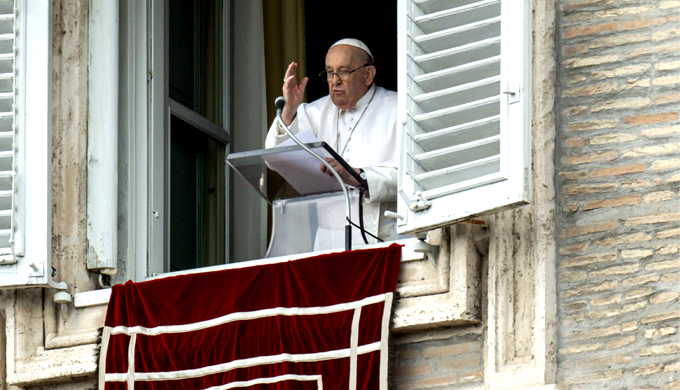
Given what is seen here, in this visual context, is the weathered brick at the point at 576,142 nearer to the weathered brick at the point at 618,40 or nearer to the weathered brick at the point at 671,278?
the weathered brick at the point at 618,40

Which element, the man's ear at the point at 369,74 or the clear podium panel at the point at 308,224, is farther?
the man's ear at the point at 369,74

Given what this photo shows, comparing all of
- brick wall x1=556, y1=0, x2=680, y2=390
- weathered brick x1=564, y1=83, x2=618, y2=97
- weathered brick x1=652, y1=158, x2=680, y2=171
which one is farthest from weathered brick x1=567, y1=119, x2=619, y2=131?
weathered brick x1=652, y1=158, x2=680, y2=171

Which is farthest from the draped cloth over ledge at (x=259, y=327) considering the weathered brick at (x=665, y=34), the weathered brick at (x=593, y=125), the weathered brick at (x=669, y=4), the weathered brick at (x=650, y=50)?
the weathered brick at (x=669, y=4)

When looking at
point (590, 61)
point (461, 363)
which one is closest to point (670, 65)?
point (590, 61)

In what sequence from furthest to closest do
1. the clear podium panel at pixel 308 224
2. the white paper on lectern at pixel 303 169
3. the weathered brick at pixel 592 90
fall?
the clear podium panel at pixel 308 224, the white paper on lectern at pixel 303 169, the weathered brick at pixel 592 90

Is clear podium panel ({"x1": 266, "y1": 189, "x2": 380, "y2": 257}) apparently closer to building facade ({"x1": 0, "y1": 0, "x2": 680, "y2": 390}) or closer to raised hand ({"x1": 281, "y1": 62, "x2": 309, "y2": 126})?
raised hand ({"x1": 281, "y1": 62, "x2": 309, "y2": 126})

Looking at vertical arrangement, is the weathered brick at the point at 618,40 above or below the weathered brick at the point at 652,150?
above

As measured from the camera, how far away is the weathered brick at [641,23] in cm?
629

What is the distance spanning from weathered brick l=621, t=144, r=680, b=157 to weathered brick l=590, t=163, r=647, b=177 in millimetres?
43

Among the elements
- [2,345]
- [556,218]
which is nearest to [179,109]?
[2,345]

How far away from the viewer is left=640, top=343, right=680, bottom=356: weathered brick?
5906mm

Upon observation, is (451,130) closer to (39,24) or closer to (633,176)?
(633,176)

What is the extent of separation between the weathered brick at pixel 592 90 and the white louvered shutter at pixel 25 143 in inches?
83.5

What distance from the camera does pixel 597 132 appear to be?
626cm
